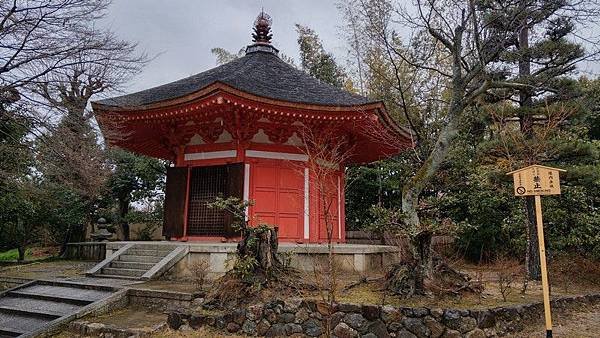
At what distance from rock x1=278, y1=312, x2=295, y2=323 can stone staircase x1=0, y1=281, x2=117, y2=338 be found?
3159 millimetres

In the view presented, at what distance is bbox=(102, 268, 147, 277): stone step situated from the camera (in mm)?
Result: 9096

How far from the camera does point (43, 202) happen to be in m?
17.1

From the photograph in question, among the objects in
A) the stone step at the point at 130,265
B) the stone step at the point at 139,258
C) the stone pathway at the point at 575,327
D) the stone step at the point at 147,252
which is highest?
the stone step at the point at 147,252

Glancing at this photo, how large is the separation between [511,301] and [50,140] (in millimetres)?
8830

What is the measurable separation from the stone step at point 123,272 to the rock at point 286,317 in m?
3.78

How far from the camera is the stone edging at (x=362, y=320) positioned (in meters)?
6.19

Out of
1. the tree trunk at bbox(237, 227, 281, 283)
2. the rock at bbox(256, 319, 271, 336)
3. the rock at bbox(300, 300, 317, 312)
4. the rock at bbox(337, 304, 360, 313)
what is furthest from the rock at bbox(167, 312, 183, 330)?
the rock at bbox(337, 304, 360, 313)

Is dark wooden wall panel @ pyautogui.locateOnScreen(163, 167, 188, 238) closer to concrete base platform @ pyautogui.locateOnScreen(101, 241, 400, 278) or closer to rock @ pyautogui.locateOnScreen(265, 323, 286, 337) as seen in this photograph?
concrete base platform @ pyautogui.locateOnScreen(101, 241, 400, 278)

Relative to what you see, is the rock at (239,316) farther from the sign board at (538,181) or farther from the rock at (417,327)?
the sign board at (538,181)

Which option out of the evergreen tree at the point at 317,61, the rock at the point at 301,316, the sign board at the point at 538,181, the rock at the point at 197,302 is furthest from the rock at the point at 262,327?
the evergreen tree at the point at 317,61

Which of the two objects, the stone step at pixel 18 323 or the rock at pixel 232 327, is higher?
the rock at pixel 232 327

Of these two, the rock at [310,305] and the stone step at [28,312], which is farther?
the stone step at [28,312]

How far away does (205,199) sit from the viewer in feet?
35.6

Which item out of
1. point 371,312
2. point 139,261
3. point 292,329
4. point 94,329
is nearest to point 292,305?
point 292,329
